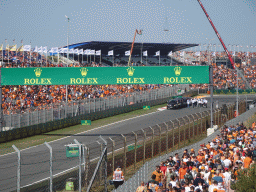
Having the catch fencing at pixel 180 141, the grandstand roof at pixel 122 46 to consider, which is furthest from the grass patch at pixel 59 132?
the grandstand roof at pixel 122 46

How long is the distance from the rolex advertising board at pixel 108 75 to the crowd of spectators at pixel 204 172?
11572mm

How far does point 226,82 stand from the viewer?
69.1 m

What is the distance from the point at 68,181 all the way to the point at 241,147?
7.27 metres

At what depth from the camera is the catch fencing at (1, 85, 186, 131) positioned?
1129 inches

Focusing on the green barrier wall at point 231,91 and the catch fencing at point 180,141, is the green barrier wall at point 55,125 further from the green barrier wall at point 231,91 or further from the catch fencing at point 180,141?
the green barrier wall at point 231,91

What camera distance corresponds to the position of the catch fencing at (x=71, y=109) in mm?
28688

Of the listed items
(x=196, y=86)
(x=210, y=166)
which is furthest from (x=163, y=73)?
(x=196, y=86)

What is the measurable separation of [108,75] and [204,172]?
17795mm

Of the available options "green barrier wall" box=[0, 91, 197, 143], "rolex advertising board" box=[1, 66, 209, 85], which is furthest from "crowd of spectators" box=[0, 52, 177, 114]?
"rolex advertising board" box=[1, 66, 209, 85]

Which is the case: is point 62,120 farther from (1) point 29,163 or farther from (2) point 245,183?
(2) point 245,183

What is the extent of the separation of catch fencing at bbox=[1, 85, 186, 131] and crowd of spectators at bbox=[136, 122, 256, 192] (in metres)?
15.3

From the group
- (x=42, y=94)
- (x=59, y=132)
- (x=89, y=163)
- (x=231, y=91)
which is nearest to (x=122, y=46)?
(x=231, y=91)

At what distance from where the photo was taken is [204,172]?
12.7 m

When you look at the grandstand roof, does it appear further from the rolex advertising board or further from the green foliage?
the green foliage
